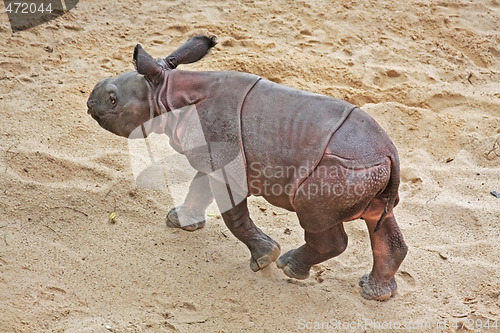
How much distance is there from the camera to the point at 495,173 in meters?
4.73

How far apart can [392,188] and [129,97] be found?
150cm

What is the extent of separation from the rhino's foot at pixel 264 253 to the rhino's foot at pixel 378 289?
1.83 feet

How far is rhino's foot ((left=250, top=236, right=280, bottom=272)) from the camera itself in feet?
12.5

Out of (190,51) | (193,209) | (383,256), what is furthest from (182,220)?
(383,256)

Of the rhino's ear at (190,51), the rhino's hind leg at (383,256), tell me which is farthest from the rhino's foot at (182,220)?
the rhino's hind leg at (383,256)

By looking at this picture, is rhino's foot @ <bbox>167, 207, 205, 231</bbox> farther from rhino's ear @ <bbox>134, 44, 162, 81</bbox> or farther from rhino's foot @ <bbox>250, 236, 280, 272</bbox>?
rhino's ear @ <bbox>134, 44, 162, 81</bbox>

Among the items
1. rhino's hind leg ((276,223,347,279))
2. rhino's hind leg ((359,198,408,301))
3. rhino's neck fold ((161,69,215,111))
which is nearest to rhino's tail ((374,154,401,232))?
rhino's hind leg ((359,198,408,301))

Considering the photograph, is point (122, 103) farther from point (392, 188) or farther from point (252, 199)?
point (392, 188)

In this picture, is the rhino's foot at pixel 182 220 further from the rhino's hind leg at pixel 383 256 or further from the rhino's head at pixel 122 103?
the rhino's hind leg at pixel 383 256

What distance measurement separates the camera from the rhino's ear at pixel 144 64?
338cm

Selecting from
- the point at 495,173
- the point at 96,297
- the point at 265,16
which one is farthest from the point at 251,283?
the point at 265,16

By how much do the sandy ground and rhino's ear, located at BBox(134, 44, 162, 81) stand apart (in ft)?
3.75

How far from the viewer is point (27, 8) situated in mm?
6184

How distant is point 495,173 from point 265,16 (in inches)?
107
